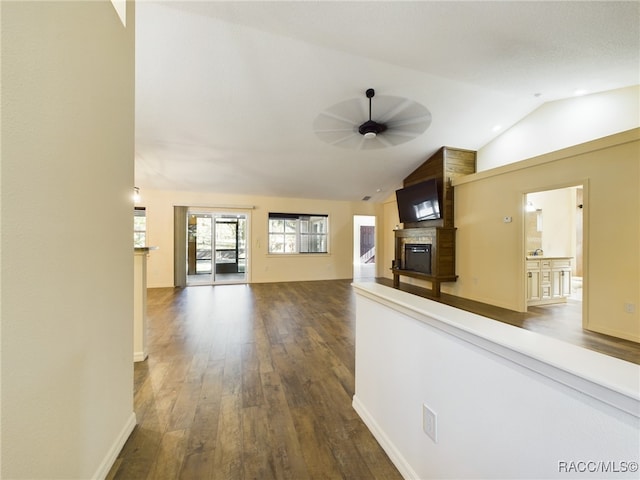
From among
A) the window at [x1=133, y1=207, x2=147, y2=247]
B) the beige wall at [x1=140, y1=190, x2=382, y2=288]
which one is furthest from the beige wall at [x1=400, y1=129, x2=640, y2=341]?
the window at [x1=133, y1=207, x2=147, y2=247]

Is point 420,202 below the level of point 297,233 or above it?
above

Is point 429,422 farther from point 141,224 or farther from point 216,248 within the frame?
point 141,224

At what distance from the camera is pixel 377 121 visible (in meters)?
3.24

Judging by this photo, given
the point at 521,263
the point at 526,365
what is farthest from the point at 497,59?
the point at 526,365

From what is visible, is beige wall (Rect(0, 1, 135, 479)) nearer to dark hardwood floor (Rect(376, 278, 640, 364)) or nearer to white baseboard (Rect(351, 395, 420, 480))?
white baseboard (Rect(351, 395, 420, 480))

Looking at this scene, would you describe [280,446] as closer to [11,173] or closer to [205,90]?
[11,173]

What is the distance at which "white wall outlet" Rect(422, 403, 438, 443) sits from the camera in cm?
109

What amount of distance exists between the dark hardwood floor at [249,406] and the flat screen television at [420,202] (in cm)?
313

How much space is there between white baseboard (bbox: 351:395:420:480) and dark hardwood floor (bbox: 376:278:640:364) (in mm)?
2730

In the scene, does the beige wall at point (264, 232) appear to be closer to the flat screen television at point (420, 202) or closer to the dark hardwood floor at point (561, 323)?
the flat screen television at point (420, 202)

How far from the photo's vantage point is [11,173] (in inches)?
28.5

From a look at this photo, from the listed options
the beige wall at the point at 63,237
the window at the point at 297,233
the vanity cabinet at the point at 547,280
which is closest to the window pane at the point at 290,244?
the window at the point at 297,233

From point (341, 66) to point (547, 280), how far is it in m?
5.08

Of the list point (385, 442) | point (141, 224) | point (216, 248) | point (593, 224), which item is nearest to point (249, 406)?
point (385, 442)
